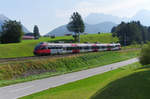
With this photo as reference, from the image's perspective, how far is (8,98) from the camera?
18.3 m

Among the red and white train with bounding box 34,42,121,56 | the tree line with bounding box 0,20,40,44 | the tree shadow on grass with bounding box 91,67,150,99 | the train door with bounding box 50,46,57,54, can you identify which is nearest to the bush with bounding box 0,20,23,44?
the tree line with bounding box 0,20,40,44

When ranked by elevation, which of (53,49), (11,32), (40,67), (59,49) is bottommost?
(40,67)

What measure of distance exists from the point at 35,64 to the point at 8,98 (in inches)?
547

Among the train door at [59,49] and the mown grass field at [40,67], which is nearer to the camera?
the mown grass field at [40,67]

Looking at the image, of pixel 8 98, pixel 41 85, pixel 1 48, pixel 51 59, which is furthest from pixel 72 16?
pixel 8 98

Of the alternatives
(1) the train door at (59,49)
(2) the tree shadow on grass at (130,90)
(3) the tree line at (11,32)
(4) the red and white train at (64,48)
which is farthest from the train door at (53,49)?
(3) the tree line at (11,32)

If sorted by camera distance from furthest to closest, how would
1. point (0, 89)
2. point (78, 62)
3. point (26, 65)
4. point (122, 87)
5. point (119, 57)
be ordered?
point (119, 57) < point (78, 62) < point (26, 65) < point (0, 89) < point (122, 87)

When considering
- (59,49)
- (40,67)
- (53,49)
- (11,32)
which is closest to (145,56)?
(59,49)

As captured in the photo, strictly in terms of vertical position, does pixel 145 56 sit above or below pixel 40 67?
above

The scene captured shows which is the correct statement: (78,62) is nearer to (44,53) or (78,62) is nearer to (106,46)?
(44,53)

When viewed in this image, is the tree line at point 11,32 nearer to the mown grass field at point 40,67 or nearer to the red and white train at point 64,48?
the red and white train at point 64,48

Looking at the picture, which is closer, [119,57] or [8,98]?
[8,98]

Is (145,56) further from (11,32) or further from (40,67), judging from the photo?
(11,32)

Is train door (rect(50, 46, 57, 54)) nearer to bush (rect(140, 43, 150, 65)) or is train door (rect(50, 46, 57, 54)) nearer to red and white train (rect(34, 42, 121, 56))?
red and white train (rect(34, 42, 121, 56))
